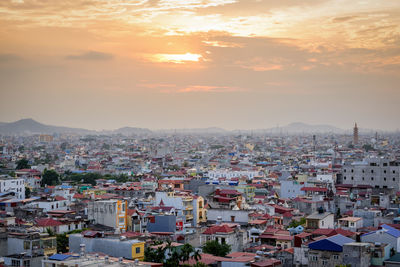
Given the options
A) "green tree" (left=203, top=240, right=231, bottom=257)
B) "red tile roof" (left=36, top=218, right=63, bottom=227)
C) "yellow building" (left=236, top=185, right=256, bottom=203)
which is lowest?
"green tree" (left=203, top=240, right=231, bottom=257)

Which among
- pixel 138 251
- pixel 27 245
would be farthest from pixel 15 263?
pixel 138 251

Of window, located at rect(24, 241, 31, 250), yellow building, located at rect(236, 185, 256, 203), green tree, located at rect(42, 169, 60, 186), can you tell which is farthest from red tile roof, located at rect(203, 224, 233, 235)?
green tree, located at rect(42, 169, 60, 186)

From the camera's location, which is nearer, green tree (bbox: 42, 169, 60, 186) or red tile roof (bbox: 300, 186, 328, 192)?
red tile roof (bbox: 300, 186, 328, 192)

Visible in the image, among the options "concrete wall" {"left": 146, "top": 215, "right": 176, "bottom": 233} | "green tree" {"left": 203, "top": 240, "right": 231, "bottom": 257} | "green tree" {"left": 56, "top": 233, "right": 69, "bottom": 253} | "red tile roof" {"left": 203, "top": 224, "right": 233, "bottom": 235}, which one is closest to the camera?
"green tree" {"left": 203, "top": 240, "right": 231, "bottom": 257}

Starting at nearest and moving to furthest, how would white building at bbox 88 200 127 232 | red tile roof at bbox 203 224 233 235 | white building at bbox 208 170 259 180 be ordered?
red tile roof at bbox 203 224 233 235, white building at bbox 88 200 127 232, white building at bbox 208 170 259 180

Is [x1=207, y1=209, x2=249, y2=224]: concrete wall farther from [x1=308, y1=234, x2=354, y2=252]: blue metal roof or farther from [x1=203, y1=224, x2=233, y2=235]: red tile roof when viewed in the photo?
[x1=308, y1=234, x2=354, y2=252]: blue metal roof

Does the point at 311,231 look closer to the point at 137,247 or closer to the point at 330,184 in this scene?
the point at 137,247

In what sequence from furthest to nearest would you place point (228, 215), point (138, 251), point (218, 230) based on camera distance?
point (228, 215)
point (218, 230)
point (138, 251)

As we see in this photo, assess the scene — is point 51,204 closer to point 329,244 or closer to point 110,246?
point 110,246

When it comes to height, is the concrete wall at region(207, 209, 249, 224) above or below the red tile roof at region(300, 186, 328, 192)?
below
